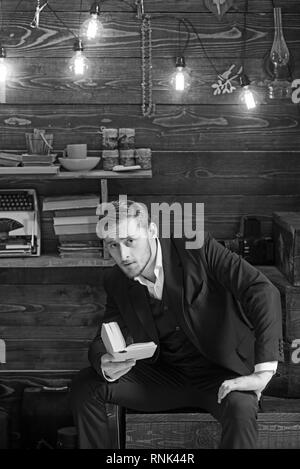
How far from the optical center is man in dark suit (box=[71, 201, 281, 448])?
3.46 metres

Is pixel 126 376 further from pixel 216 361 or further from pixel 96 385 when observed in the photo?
pixel 216 361

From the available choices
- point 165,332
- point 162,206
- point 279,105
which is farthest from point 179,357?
point 279,105

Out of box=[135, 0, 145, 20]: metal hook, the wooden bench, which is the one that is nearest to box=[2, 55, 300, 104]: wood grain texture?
box=[135, 0, 145, 20]: metal hook

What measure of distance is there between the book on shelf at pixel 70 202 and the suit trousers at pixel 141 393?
971mm

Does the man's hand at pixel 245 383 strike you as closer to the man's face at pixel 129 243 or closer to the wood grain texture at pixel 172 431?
the wood grain texture at pixel 172 431

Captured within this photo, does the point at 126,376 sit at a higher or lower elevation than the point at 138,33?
lower

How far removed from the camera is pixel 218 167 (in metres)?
4.45

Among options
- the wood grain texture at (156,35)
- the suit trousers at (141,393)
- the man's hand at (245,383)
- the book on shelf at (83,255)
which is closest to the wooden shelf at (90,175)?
the book on shelf at (83,255)

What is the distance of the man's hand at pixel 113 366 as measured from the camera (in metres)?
3.45

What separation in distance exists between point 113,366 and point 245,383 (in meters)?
0.55

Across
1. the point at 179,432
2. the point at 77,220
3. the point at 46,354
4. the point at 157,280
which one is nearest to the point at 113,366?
the point at 157,280
